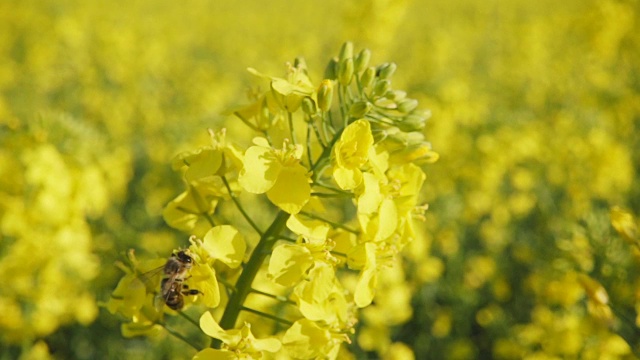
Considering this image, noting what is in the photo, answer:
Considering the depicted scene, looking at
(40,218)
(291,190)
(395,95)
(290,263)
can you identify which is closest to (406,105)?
(395,95)

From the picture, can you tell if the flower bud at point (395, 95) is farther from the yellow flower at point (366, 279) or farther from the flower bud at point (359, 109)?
the yellow flower at point (366, 279)

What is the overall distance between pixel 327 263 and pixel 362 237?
0.16 meters

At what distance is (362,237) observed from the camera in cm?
169

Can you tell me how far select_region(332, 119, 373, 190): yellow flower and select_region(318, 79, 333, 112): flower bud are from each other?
16 cm

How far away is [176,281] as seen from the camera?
1.64 m

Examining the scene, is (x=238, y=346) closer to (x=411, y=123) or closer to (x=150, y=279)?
(x=150, y=279)

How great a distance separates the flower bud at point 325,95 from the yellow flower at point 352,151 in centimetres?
16

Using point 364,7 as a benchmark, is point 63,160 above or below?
below

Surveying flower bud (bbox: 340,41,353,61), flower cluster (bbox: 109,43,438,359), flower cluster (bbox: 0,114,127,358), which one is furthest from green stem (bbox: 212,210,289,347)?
flower cluster (bbox: 0,114,127,358)

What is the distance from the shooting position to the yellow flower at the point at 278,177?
1.53m

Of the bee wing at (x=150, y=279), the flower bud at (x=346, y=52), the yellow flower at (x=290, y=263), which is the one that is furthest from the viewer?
the flower bud at (x=346, y=52)

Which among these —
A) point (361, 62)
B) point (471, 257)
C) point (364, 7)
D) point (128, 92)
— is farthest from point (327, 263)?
point (128, 92)

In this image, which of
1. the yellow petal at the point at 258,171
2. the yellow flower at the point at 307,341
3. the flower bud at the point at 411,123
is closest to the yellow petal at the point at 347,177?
the yellow petal at the point at 258,171

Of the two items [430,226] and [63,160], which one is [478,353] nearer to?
[430,226]
